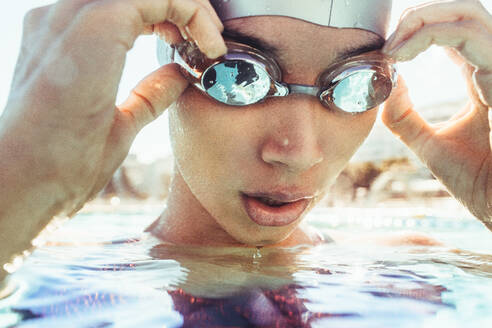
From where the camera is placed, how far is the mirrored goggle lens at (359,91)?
83.9 inches

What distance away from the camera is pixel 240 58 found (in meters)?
2.03

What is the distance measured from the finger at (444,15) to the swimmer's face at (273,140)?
195 mm

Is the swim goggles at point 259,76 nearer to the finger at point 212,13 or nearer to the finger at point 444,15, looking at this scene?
the finger at point 212,13

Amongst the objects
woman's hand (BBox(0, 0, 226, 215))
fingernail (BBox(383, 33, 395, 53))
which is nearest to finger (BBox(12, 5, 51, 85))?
woman's hand (BBox(0, 0, 226, 215))

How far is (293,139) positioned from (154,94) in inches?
28.4

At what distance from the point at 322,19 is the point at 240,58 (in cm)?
42

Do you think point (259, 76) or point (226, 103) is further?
point (226, 103)

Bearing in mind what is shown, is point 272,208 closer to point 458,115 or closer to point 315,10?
point 315,10

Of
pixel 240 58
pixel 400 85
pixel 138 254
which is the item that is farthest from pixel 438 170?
pixel 138 254

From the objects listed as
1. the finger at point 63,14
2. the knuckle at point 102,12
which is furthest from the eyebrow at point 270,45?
the finger at point 63,14

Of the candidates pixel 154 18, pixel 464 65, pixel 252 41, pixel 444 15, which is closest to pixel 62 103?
pixel 154 18

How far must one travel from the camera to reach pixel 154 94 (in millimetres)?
Answer: 2182

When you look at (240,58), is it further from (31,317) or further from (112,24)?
(31,317)

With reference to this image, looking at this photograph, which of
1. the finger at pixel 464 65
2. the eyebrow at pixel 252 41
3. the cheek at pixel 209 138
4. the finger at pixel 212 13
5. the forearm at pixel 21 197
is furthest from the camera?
the finger at pixel 464 65
